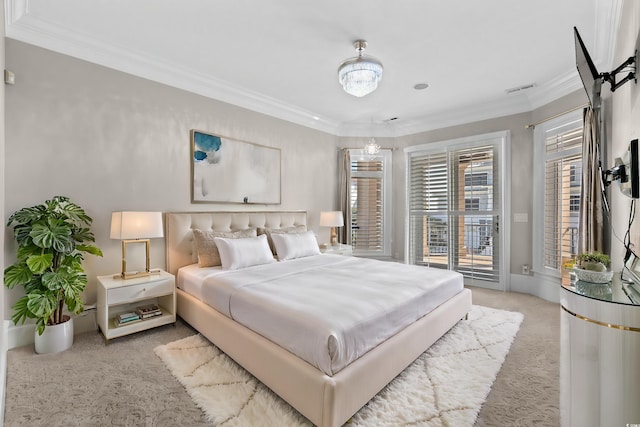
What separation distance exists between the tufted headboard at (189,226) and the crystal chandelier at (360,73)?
7.05 ft

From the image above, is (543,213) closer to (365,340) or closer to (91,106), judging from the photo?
(365,340)

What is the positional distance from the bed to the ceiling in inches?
68.7

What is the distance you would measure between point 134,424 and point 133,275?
1.51 m

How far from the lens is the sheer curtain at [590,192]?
3.15 metres

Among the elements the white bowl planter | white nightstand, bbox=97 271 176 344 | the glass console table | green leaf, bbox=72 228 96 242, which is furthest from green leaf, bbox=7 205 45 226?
the white bowl planter

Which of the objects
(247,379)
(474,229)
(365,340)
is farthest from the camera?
(474,229)

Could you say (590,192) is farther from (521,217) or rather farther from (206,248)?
(206,248)

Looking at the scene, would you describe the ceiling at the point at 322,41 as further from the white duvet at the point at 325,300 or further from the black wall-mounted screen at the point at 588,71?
the white duvet at the point at 325,300

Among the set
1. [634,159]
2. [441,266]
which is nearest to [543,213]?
[441,266]

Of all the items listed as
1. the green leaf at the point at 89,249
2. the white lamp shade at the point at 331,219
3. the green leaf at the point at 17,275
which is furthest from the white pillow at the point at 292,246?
Answer: the green leaf at the point at 17,275

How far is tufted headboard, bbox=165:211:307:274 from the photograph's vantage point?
10.9 ft

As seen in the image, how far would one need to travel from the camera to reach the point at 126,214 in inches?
106

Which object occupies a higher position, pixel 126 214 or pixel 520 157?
pixel 520 157

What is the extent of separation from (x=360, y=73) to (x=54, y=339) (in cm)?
346
